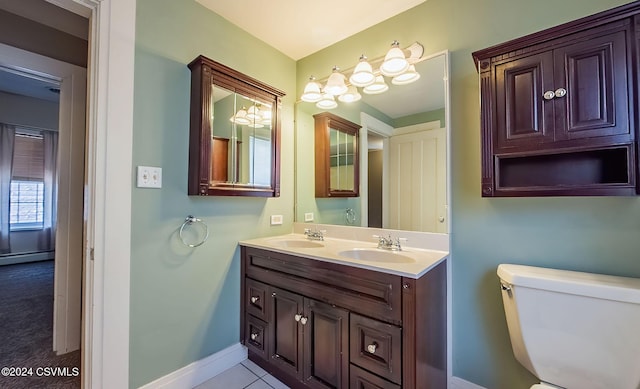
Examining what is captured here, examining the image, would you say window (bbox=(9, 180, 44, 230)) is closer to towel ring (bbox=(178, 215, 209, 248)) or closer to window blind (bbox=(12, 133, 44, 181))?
window blind (bbox=(12, 133, 44, 181))

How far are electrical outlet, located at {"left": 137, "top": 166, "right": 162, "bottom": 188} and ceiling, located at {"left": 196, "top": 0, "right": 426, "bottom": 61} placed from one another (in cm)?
113

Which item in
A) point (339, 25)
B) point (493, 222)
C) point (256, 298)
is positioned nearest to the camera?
point (493, 222)

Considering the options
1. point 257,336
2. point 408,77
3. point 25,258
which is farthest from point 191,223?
point 25,258

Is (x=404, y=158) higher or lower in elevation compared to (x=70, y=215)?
higher

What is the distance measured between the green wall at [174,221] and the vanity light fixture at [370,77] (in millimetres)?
615

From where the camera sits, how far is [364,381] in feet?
4.02

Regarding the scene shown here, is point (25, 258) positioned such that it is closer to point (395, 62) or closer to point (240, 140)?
point (240, 140)

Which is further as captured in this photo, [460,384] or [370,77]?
[370,77]

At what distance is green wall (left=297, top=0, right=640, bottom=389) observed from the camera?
115 centimetres

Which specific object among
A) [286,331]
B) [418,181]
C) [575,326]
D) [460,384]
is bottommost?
[460,384]

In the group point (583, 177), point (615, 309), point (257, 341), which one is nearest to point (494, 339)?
point (615, 309)

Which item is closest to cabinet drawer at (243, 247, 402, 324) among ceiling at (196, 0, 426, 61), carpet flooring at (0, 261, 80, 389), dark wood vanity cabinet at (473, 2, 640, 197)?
dark wood vanity cabinet at (473, 2, 640, 197)

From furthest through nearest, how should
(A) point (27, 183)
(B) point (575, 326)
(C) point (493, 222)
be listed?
1. (A) point (27, 183)
2. (C) point (493, 222)
3. (B) point (575, 326)

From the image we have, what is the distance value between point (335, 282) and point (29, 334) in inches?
104
